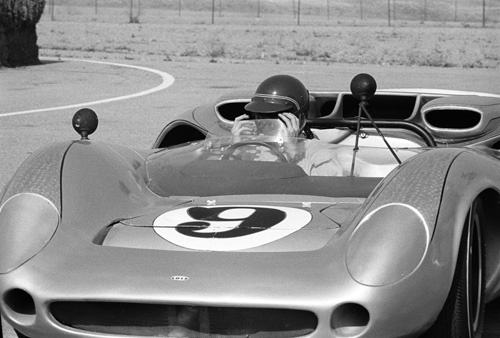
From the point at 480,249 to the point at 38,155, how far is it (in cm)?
192

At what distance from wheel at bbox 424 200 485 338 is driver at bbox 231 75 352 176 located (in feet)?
3.03

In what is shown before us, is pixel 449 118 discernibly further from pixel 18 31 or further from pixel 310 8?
pixel 310 8

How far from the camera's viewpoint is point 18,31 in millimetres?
19859

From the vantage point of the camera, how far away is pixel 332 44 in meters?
33.6

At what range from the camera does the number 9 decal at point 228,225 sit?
3.58m

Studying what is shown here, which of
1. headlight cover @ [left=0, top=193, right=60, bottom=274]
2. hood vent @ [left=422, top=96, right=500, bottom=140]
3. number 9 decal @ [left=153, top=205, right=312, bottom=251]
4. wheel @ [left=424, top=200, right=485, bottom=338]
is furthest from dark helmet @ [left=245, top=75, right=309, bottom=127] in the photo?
headlight cover @ [left=0, top=193, right=60, bottom=274]

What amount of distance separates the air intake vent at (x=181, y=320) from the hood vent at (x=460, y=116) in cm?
324

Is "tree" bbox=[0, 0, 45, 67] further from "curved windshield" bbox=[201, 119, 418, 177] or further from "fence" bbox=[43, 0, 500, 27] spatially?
"fence" bbox=[43, 0, 500, 27]

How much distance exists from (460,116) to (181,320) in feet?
12.1

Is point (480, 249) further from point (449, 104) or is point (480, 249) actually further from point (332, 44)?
point (332, 44)

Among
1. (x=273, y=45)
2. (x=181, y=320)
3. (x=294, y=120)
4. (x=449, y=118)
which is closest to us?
(x=181, y=320)

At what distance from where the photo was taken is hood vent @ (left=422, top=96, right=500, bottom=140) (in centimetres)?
614

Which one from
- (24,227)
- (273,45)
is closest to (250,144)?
(24,227)

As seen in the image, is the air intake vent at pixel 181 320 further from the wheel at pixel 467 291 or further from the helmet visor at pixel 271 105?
the helmet visor at pixel 271 105
